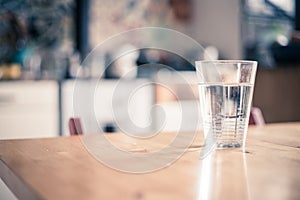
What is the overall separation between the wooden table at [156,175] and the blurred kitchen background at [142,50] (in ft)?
7.48

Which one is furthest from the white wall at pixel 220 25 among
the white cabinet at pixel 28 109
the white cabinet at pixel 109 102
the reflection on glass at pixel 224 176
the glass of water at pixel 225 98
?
the reflection on glass at pixel 224 176

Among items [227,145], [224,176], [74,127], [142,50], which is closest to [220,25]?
[142,50]

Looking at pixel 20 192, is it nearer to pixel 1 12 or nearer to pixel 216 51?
pixel 1 12

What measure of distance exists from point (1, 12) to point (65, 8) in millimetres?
470

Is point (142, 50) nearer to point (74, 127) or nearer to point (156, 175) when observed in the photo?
point (74, 127)

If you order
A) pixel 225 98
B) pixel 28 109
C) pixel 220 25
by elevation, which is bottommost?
pixel 28 109

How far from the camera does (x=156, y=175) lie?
2.27 ft

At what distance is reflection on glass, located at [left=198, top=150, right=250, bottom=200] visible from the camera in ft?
1.90

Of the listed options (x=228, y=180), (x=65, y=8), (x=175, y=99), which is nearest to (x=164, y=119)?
(x=175, y=99)

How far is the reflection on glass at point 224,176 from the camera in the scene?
1.90ft

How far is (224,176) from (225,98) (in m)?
0.28

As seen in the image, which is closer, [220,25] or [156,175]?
[156,175]

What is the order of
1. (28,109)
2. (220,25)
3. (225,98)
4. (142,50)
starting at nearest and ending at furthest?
(225,98)
(28,109)
(142,50)
(220,25)

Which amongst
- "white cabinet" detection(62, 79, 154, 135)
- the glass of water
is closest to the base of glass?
the glass of water
